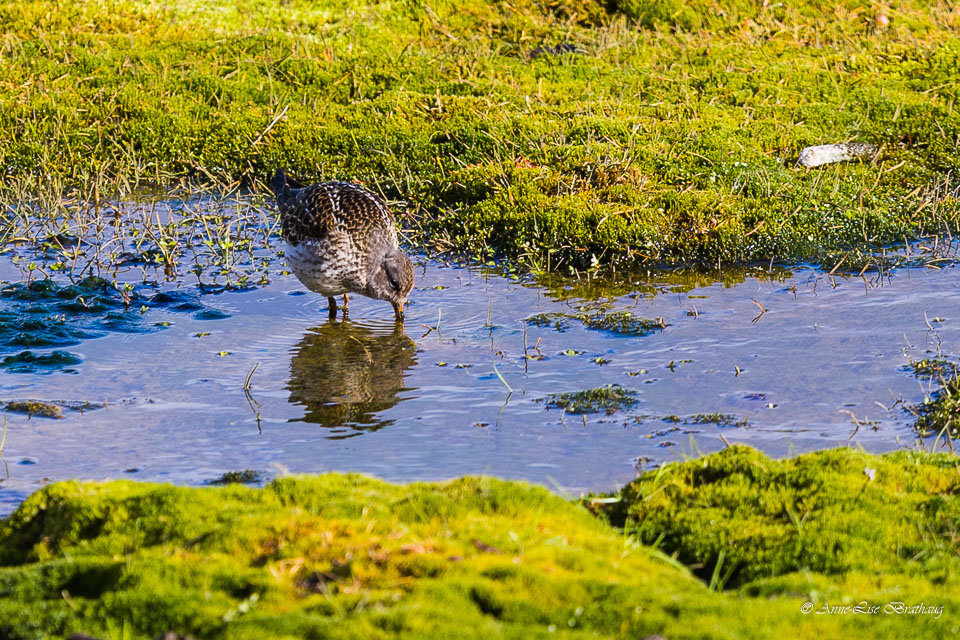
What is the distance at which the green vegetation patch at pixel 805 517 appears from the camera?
195 inches

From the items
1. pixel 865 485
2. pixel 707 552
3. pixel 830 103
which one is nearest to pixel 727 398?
pixel 865 485

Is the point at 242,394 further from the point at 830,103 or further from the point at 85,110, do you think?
the point at 830,103

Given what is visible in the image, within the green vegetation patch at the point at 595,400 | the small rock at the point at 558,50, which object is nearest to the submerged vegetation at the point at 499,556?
the green vegetation patch at the point at 595,400

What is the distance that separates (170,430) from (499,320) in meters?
3.25

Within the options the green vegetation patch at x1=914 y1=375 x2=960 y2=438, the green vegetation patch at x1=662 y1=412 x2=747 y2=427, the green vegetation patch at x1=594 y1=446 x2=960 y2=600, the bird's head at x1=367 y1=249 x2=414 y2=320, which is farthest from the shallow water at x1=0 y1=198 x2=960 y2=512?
the green vegetation patch at x1=594 y1=446 x2=960 y2=600

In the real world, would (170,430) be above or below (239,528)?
below

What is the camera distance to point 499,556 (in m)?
4.63

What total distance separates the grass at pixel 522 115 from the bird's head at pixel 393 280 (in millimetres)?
1508

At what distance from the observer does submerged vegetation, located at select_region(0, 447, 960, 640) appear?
4117mm

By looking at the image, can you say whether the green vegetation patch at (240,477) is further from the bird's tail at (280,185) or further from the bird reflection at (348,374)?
the bird's tail at (280,185)

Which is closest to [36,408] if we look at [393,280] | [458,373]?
[458,373]

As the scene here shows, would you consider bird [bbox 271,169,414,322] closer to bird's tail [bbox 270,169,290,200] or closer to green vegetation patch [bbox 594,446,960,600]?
bird's tail [bbox 270,169,290,200]

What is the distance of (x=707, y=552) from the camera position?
17.4 ft

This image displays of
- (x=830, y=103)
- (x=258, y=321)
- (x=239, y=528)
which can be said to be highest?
(x=830, y=103)
